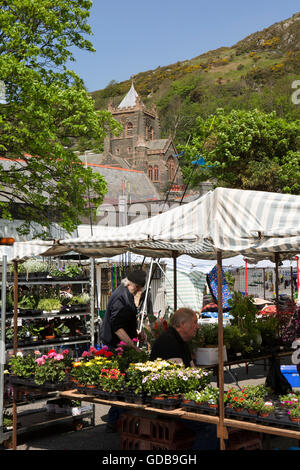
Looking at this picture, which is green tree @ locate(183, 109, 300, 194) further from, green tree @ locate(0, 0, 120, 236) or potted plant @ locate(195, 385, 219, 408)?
potted plant @ locate(195, 385, 219, 408)

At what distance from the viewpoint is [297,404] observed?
4.99 metres

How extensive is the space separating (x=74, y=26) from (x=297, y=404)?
63.3 feet

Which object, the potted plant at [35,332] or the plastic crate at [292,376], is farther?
the potted plant at [35,332]

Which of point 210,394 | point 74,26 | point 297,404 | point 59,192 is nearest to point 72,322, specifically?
point 210,394

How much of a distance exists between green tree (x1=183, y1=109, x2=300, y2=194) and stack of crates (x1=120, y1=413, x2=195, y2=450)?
97.0ft

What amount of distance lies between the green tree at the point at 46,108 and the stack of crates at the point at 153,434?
13606 millimetres

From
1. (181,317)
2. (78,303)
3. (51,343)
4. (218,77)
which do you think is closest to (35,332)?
(51,343)

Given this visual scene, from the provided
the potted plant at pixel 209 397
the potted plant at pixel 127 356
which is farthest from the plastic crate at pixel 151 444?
the potted plant at pixel 127 356

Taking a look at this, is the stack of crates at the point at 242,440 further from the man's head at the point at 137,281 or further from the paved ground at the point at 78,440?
the man's head at the point at 137,281

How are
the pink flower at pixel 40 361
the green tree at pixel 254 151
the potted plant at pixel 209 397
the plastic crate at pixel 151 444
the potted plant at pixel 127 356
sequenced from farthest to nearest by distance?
the green tree at pixel 254 151 → the pink flower at pixel 40 361 → the potted plant at pixel 127 356 → the plastic crate at pixel 151 444 → the potted plant at pixel 209 397

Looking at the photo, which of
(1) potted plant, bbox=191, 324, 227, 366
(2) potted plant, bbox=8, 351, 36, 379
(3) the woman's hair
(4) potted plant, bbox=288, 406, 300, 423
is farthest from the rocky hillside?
(4) potted plant, bbox=288, 406, 300, 423

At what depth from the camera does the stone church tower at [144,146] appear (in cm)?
10925

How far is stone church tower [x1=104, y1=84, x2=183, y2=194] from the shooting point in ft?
358

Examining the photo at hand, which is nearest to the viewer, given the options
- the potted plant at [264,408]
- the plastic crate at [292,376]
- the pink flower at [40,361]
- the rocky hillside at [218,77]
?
the potted plant at [264,408]
